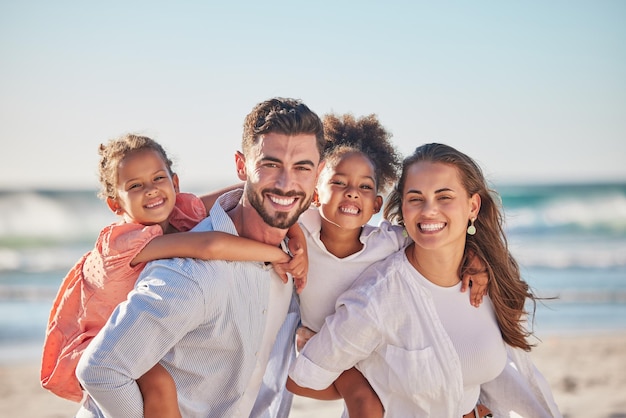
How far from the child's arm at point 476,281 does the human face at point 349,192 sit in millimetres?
644

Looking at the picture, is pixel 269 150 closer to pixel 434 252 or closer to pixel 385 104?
pixel 434 252

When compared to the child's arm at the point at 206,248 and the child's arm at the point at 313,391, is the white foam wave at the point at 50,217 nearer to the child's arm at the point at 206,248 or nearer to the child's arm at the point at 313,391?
the child's arm at the point at 313,391

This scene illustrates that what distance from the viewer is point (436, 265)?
13.0 ft

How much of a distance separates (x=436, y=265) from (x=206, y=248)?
127cm

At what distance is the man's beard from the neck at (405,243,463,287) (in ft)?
2.33

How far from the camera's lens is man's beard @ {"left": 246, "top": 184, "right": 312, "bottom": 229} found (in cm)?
366

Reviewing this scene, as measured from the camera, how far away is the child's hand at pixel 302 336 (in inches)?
161

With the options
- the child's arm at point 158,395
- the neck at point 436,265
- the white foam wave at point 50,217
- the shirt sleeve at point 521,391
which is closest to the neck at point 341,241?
the neck at point 436,265

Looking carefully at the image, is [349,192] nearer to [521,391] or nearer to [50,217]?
[521,391]

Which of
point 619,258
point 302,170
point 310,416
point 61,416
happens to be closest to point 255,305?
point 302,170

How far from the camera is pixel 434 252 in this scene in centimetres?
395

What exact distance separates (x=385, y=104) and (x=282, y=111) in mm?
24233

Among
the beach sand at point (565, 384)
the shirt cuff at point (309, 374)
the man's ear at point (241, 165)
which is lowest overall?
the beach sand at point (565, 384)

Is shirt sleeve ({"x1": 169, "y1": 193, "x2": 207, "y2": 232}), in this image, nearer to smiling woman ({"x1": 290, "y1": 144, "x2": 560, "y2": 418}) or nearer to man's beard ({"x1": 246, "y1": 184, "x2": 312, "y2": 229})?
man's beard ({"x1": 246, "y1": 184, "x2": 312, "y2": 229})
